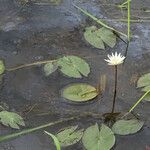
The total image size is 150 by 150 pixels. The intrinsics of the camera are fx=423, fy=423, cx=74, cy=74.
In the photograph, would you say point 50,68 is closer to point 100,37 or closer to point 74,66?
point 74,66

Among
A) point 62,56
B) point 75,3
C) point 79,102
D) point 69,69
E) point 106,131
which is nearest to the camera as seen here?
point 106,131

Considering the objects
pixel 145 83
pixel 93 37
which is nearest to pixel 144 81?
pixel 145 83

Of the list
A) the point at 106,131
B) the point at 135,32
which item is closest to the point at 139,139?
the point at 106,131

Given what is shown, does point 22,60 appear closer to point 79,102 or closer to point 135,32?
point 79,102

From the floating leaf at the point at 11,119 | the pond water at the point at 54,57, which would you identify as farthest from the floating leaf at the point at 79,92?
the floating leaf at the point at 11,119

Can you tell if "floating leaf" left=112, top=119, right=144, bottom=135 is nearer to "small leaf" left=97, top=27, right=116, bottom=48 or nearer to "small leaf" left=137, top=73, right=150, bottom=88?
"small leaf" left=137, top=73, right=150, bottom=88

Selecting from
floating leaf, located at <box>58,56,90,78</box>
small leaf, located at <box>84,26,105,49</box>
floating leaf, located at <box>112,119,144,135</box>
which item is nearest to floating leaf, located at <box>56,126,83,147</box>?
floating leaf, located at <box>112,119,144,135</box>

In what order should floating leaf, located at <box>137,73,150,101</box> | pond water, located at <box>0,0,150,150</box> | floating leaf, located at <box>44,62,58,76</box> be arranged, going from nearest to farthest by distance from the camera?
pond water, located at <box>0,0,150,150</box> < floating leaf, located at <box>137,73,150,101</box> < floating leaf, located at <box>44,62,58,76</box>
